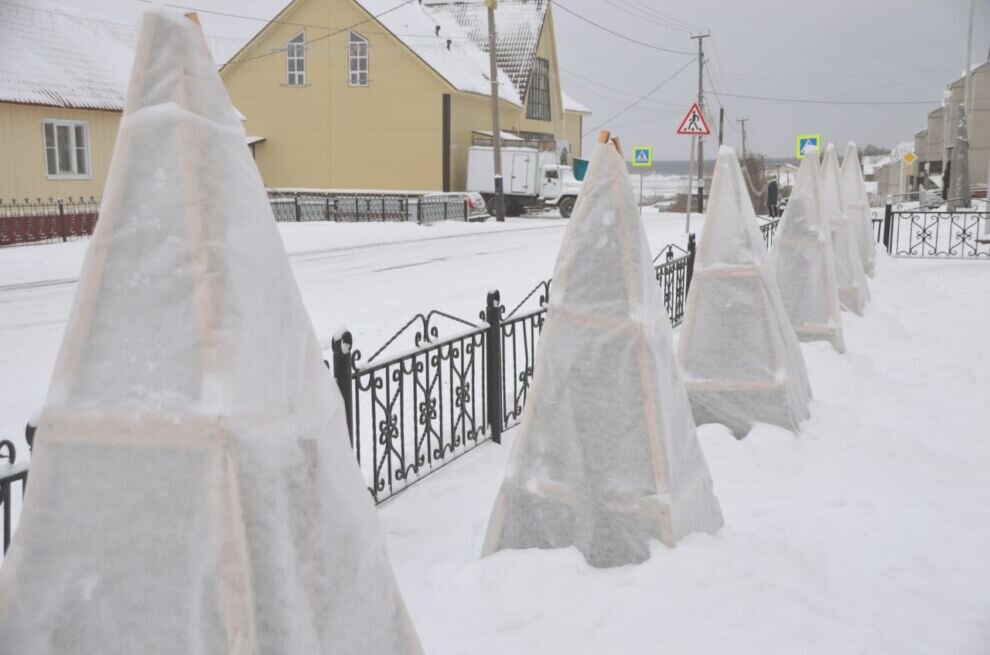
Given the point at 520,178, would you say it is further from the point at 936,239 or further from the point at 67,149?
the point at 936,239

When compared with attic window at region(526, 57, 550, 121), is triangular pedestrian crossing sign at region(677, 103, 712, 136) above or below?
below

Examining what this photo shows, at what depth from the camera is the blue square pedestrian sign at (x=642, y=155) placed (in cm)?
2324

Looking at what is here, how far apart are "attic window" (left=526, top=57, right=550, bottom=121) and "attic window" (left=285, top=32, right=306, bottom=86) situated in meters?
10.6

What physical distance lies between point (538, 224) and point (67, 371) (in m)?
29.1

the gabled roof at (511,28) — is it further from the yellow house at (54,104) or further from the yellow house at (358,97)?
the yellow house at (54,104)

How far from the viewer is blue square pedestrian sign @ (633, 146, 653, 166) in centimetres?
2324

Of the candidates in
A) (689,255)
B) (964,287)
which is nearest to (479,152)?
(964,287)

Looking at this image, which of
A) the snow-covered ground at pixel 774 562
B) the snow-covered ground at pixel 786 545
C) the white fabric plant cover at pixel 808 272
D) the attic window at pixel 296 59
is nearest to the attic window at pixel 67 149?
the attic window at pixel 296 59

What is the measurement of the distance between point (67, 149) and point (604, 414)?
22778 millimetres

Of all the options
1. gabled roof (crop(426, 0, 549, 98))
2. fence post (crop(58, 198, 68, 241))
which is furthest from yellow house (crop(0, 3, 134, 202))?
gabled roof (crop(426, 0, 549, 98))

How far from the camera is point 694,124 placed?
1706 cm

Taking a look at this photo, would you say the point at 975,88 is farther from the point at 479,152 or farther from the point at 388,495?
the point at 388,495

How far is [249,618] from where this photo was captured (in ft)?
6.88

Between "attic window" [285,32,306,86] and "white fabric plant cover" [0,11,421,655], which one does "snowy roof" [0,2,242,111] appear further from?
"white fabric plant cover" [0,11,421,655]
